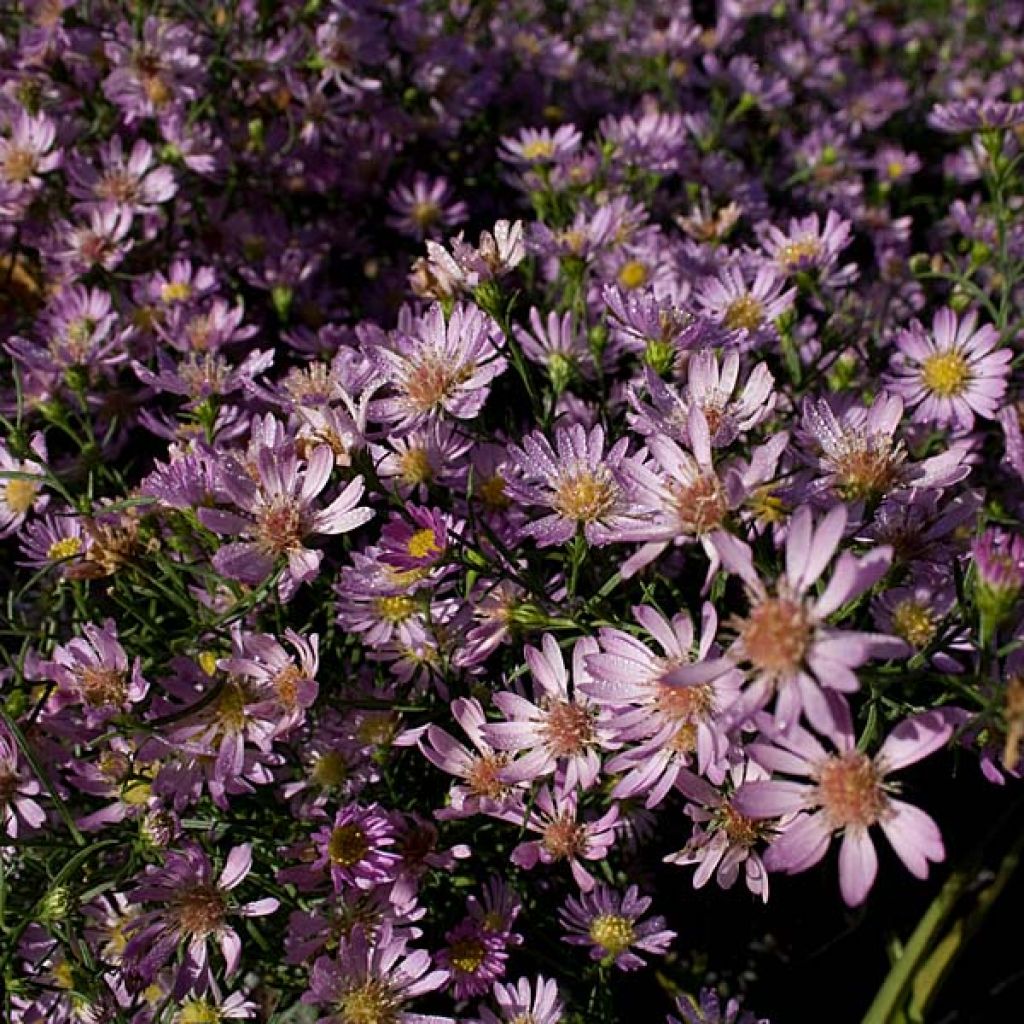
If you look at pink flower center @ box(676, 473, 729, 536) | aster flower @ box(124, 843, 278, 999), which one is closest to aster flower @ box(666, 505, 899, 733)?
pink flower center @ box(676, 473, 729, 536)

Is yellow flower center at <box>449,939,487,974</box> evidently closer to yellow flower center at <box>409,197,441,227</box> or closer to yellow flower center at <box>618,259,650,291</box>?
yellow flower center at <box>618,259,650,291</box>

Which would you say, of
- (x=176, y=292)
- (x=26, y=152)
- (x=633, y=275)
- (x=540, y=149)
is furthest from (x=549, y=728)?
(x=26, y=152)

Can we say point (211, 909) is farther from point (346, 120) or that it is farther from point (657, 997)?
point (346, 120)

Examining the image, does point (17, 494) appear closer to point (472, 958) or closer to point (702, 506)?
point (472, 958)

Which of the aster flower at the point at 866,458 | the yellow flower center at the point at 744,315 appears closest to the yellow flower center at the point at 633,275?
the yellow flower center at the point at 744,315

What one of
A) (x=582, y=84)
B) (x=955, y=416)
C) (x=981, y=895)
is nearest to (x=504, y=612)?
(x=955, y=416)

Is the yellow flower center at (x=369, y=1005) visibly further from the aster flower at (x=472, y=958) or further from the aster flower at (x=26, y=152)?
the aster flower at (x=26, y=152)
